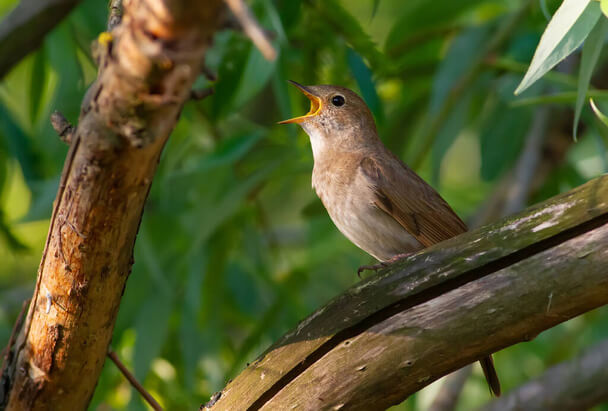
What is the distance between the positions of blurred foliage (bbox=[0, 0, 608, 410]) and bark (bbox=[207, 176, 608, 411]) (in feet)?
4.89

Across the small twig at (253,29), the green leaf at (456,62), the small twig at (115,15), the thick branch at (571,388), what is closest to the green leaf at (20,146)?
the green leaf at (456,62)

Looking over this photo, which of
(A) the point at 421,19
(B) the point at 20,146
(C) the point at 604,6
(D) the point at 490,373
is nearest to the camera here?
(C) the point at 604,6

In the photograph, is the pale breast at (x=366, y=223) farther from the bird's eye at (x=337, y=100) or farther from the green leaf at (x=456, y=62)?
the green leaf at (x=456, y=62)

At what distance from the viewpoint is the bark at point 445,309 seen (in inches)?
79.4

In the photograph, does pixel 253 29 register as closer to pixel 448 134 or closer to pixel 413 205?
pixel 413 205

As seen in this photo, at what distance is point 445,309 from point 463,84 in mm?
2594

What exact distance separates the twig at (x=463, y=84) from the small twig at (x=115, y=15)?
2.48 metres

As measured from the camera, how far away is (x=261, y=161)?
15.8 feet

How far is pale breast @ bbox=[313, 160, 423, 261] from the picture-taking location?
3.45 m

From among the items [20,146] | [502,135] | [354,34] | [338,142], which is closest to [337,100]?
[338,142]

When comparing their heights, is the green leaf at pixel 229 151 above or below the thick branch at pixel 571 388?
above

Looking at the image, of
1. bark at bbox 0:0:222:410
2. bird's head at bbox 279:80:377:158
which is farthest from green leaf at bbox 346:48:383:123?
bark at bbox 0:0:222:410

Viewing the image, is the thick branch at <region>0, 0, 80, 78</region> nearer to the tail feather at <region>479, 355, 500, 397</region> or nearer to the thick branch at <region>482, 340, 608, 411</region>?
the tail feather at <region>479, 355, 500, 397</region>

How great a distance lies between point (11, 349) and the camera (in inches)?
91.5
